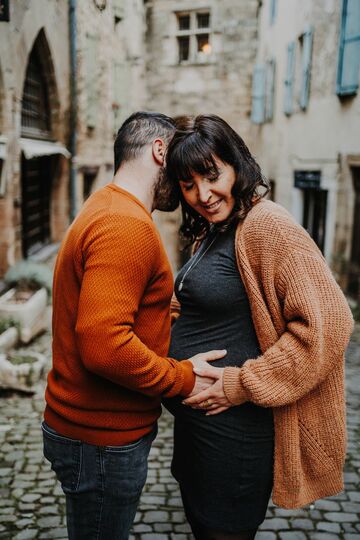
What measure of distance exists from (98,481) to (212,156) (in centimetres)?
104

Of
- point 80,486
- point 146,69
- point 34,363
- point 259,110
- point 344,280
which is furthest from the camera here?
point 146,69

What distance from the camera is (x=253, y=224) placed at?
163 cm

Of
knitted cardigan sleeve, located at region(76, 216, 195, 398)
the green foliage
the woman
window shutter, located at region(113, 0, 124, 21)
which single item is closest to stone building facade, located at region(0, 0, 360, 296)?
window shutter, located at region(113, 0, 124, 21)

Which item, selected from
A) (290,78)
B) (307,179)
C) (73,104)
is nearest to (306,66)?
(290,78)

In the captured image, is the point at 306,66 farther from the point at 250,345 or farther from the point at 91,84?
the point at 250,345

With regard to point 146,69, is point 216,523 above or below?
below

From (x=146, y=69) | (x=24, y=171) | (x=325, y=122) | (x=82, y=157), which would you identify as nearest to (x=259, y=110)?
(x=146, y=69)

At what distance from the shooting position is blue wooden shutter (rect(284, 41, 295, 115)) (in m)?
10.7

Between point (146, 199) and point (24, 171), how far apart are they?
22.3 ft

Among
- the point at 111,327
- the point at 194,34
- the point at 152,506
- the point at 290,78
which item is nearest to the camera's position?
the point at 111,327

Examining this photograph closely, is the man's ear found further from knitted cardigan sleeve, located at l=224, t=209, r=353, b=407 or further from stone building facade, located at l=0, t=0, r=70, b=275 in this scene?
stone building facade, located at l=0, t=0, r=70, b=275

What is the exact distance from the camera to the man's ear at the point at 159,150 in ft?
5.35

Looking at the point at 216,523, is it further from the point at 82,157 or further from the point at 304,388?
the point at 82,157

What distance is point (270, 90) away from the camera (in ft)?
42.3
